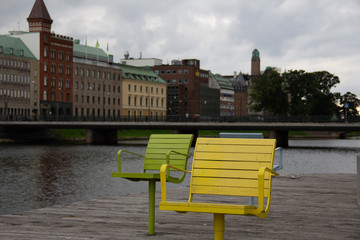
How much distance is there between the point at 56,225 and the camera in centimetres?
1009

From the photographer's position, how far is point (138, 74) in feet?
502

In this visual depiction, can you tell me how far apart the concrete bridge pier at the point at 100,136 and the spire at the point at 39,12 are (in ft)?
122

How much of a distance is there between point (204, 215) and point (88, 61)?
125133mm

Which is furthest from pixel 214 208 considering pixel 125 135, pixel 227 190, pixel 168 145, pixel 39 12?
pixel 39 12

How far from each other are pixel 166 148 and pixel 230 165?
135 inches

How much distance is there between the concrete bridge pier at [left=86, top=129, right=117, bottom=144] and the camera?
92.6 metres

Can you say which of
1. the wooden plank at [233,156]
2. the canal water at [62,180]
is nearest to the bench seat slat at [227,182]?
the wooden plank at [233,156]

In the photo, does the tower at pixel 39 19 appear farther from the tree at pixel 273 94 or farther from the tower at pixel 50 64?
the tree at pixel 273 94

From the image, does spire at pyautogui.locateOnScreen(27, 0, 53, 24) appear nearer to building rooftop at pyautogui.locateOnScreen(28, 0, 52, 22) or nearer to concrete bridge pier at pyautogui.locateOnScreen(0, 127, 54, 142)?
building rooftop at pyautogui.locateOnScreen(28, 0, 52, 22)

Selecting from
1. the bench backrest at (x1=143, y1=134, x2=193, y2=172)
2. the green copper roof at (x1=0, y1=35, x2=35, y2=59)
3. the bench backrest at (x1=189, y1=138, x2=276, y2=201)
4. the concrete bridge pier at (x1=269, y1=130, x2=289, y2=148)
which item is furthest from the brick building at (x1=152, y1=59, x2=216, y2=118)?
the bench backrest at (x1=189, y1=138, x2=276, y2=201)

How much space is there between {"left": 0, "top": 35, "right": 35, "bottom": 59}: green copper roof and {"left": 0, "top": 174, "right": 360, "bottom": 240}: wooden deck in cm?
10545

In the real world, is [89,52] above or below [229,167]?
above

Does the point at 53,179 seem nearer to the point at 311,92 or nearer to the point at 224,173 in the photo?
the point at 224,173

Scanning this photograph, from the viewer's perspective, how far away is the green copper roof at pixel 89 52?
133125mm
